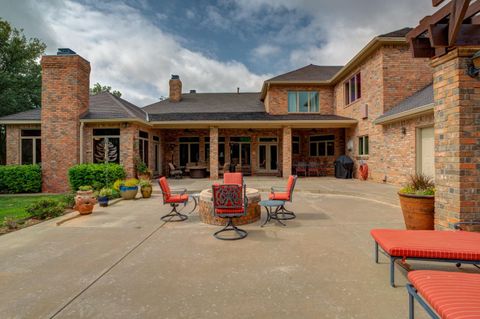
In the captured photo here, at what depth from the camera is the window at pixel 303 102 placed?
53.6 ft

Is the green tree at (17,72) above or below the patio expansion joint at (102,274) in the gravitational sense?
above

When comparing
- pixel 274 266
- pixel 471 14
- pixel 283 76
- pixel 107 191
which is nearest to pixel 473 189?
pixel 471 14

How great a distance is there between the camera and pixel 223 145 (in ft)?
56.4

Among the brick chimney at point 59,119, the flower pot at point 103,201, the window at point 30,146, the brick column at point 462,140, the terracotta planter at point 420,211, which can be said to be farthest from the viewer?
the window at point 30,146

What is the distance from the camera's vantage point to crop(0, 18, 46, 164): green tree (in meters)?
19.5

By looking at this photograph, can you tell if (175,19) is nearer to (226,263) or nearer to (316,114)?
(226,263)

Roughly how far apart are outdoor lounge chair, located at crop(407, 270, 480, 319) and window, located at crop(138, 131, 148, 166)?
13125mm

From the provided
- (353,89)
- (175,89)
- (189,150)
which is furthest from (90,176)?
(353,89)

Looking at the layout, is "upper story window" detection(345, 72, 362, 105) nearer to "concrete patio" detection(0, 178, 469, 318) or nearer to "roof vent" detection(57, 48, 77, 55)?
"concrete patio" detection(0, 178, 469, 318)

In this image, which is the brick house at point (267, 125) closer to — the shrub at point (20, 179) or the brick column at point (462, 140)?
the shrub at point (20, 179)

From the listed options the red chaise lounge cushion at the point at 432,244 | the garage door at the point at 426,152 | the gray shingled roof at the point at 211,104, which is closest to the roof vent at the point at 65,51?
the gray shingled roof at the point at 211,104

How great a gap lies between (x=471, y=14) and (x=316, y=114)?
13.1m

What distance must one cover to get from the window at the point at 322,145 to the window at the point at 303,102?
2.00 m

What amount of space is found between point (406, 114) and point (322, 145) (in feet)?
24.9
